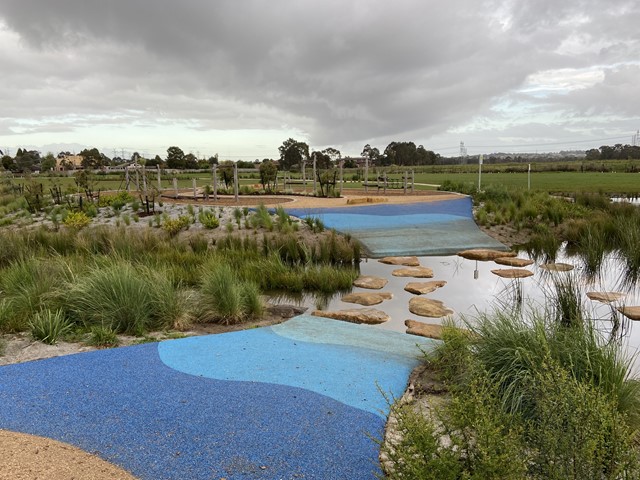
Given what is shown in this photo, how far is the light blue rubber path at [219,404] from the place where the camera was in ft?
8.92

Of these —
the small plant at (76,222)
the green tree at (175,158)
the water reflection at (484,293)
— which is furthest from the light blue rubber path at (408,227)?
the green tree at (175,158)

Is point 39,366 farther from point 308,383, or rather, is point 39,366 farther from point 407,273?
point 407,273

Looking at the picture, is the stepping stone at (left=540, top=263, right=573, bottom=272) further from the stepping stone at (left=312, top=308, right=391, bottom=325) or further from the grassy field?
the grassy field

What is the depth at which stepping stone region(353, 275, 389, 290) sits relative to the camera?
26.7ft

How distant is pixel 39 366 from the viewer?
4.03m

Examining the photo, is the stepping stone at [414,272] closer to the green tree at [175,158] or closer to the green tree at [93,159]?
the green tree at [175,158]

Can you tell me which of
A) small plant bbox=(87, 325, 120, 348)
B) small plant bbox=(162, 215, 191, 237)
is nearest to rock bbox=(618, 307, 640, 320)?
small plant bbox=(87, 325, 120, 348)

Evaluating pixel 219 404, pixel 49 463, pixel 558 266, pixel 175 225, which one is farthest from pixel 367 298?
pixel 175 225

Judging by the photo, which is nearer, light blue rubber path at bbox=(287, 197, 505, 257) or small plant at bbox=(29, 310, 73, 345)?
small plant at bbox=(29, 310, 73, 345)

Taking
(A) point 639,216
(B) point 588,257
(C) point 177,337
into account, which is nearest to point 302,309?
(C) point 177,337

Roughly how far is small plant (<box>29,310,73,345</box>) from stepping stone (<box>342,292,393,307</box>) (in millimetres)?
3851

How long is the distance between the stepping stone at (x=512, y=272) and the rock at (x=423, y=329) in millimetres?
3239

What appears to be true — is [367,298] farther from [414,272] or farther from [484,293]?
[414,272]

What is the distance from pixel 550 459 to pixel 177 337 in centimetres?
382
